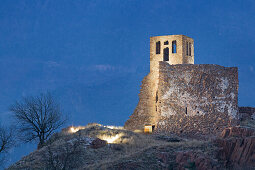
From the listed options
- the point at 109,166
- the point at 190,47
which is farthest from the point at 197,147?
the point at 190,47

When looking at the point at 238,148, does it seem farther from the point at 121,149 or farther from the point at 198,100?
the point at 198,100

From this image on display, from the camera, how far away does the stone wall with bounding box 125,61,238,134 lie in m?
30.6

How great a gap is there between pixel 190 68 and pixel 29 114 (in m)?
15.4

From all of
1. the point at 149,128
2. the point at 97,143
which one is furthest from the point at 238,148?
the point at 149,128

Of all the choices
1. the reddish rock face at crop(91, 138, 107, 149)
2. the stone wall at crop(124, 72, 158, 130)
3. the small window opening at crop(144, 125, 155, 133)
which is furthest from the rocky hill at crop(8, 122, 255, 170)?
the stone wall at crop(124, 72, 158, 130)

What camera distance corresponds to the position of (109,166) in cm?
1664

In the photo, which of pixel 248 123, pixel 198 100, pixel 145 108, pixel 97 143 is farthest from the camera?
pixel 145 108

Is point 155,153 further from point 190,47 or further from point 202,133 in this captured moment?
point 190,47

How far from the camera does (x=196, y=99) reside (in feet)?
101

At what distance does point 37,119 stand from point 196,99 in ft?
48.1

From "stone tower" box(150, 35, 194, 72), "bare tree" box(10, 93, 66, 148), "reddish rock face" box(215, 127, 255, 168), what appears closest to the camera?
"reddish rock face" box(215, 127, 255, 168)

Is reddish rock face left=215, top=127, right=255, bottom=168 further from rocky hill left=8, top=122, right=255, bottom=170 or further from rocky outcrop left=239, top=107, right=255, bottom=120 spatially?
rocky outcrop left=239, top=107, right=255, bottom=120

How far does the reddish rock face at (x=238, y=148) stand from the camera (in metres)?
16.0

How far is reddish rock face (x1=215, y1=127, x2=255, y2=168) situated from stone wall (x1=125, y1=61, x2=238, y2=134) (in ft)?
40.6
